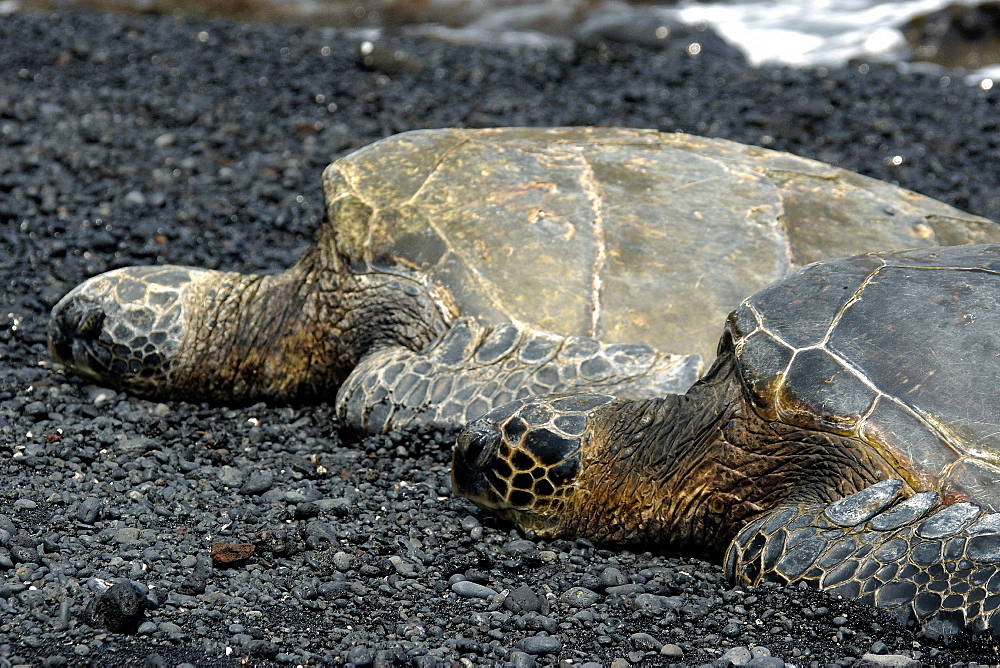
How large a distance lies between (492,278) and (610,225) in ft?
1.59

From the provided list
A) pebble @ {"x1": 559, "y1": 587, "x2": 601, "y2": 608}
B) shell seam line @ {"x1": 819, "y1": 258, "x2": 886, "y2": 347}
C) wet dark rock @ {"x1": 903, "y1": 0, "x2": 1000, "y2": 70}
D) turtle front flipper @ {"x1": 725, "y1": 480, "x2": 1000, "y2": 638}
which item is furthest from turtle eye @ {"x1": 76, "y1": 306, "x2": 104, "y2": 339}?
wet dark rock @ {"x1": 903, "y1": 0, "x2": 1000, "y2": 70}

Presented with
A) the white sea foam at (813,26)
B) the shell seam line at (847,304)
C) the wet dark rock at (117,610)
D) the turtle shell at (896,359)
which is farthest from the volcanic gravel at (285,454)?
the white sea foam at (813,26)

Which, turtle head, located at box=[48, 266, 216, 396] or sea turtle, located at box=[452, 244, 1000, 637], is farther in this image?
turtle head, located at box=[48, 266, 216, 396]

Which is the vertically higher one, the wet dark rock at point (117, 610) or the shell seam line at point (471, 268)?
the shell seam line at point (471, 268)

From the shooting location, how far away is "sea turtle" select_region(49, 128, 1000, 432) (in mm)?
3598

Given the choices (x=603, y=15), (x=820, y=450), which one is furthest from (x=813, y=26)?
(x=820, y=450)

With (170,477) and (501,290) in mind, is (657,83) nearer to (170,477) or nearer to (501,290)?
(501,290)

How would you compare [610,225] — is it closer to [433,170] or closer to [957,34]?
[433,170]

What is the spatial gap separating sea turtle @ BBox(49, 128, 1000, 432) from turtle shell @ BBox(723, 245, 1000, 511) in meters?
0.67

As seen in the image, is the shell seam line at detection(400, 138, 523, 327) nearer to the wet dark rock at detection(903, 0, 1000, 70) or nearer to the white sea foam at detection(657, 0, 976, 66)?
the white sea foam at detection(657, 0, 976, 66)

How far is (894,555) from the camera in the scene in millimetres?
2371

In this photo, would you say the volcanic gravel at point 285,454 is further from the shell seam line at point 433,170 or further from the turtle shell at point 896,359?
the shell seam line at point 433,170

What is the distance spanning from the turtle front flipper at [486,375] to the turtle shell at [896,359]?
0.58 metres

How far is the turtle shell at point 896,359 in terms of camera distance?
2.44 m
